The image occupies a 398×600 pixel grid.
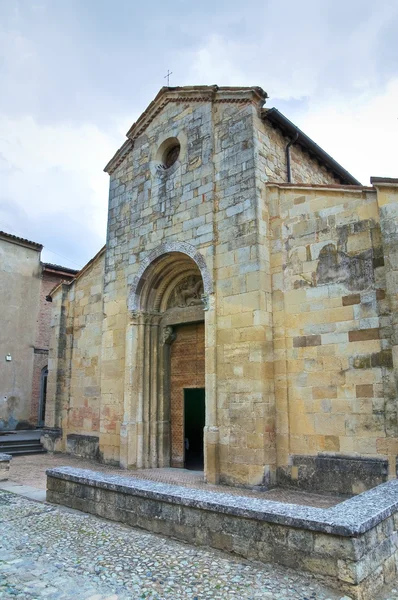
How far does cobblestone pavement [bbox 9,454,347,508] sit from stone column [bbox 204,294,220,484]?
1.06 ft

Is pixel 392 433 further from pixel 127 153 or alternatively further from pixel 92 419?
pixel 127 153

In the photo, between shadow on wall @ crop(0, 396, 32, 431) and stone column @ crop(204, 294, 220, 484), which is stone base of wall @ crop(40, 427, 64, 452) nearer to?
shadow on wall @ crop(0, 396, 32, 431)

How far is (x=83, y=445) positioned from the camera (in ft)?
→ 39.5

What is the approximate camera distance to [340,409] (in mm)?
7555

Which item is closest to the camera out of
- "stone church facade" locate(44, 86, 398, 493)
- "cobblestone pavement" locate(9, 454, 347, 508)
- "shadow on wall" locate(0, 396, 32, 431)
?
"cobblestone pavement" locate(9, 454, 347, 508)

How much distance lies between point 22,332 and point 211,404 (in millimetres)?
12058

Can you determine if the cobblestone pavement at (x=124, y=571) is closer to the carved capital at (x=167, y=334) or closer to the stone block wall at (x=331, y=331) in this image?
the stone block wall at (x=331, y=331)

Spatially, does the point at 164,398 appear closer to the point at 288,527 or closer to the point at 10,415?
the point at 288,527

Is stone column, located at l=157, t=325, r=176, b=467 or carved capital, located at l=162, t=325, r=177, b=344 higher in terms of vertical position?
carved capital, located at l=162, t=325, r=177, b=344

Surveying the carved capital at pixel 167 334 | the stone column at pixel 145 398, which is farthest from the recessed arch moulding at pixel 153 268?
the carved capital at pixel 167 334

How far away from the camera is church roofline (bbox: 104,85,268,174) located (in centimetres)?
960

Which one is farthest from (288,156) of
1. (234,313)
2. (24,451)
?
(24,451)

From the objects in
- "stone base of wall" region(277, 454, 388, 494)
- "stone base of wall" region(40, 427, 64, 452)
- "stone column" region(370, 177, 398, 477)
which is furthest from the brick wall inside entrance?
"stone column" region(370, 177, 398, 477)

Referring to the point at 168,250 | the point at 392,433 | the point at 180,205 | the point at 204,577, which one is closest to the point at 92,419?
the point at 168,250
